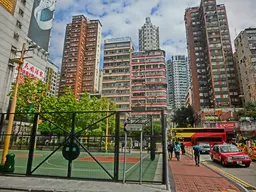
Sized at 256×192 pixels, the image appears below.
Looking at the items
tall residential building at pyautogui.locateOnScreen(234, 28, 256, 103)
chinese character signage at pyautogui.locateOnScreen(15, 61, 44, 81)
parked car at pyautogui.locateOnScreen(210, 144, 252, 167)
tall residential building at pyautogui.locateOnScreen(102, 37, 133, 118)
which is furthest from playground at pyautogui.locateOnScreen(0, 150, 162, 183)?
tall residential building at pyautogui.locateOnScreen(234, 28, 256, 103)

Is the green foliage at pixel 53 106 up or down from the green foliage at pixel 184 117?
down

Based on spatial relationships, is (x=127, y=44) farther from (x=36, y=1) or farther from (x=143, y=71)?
(x=36, y=1)

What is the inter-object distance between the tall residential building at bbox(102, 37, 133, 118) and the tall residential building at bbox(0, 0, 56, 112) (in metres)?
39.3

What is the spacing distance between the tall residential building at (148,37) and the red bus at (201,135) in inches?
4850

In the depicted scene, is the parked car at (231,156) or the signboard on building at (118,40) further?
the signboard on building at (118,40)

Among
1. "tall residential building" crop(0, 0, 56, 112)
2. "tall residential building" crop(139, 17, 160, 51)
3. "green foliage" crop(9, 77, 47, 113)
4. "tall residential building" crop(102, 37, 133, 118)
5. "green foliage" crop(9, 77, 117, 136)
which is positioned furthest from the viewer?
"tall residential building" crop(139, 17, 160, 51)

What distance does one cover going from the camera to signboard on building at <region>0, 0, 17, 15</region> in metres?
32.7

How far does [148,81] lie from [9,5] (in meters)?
57.1

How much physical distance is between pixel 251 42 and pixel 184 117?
37138 mm

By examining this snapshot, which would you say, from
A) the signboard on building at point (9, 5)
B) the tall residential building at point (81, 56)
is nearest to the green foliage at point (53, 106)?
the signboard on building at point (9, 5)

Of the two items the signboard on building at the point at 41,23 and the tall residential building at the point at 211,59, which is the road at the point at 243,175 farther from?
the tall residential building at the point at 211,59

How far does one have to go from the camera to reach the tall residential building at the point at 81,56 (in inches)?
4053

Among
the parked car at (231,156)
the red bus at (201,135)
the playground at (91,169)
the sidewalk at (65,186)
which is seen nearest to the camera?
the sidewalk at (65,186)

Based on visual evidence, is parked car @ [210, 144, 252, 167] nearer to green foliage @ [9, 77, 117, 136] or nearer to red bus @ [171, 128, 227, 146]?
green foliage @ [9, 77, 117, 136]
